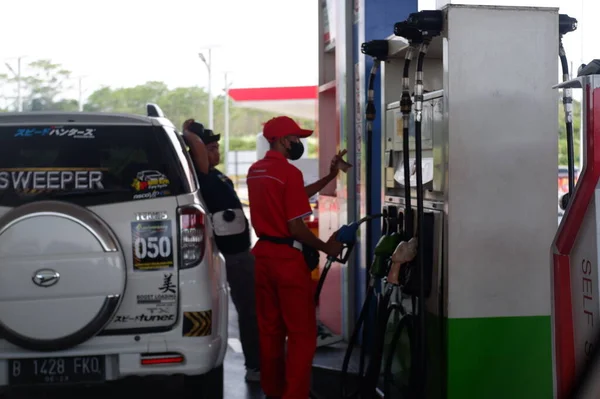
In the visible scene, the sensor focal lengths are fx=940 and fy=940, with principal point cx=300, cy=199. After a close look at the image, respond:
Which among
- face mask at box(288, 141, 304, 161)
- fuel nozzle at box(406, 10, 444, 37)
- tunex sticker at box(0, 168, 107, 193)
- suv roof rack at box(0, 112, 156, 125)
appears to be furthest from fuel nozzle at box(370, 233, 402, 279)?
tunex sticker at box(0, 168, 107, 193)

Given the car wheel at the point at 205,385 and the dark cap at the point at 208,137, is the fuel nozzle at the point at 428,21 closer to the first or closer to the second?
the car wheel at the point at 205,385

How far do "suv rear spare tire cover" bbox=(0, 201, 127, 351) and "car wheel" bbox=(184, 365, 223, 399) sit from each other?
0.68m

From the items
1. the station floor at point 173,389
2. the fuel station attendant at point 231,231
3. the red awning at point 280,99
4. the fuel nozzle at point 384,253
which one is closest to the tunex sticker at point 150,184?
the fuel nozzle at point 384,253

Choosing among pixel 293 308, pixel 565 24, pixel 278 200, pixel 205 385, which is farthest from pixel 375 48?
pixel 205 385

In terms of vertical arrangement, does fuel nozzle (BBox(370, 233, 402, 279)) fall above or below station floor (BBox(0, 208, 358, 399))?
above

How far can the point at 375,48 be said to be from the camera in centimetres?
558

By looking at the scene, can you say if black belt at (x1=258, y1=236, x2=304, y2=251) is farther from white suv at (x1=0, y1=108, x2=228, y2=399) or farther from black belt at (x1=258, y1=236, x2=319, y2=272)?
white suv at (x1=0, y1=108, x2=228, y2=399)

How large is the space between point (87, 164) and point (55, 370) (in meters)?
1.08

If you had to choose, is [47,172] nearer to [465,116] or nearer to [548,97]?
[465,116]

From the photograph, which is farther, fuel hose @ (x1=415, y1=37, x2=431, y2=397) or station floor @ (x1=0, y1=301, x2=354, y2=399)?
station floor @ (x1=0, y1=301, x2=354, y2=399)

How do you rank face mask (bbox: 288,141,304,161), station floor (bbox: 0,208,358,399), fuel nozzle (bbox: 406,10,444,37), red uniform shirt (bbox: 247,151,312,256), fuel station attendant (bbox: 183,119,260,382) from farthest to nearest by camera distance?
1. fuel station attendant (bbox: 183,119,260,382)
2. station floor (bbox: 0,208,358,399)
3. face mask (bbox: 288,141,304,161)
4. red uniform shirt (bbox: 247,151,312,256)
5. fuel nozzle (bbox: 406,10,444,37)

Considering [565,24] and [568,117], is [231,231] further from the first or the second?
[565,24]

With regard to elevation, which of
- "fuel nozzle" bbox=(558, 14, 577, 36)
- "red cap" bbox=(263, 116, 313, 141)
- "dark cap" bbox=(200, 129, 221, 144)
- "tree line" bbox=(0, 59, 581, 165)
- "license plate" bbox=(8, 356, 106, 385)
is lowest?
"license plate" bbox=(8, 356, 106, 385)

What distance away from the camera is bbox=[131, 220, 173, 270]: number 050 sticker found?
15.7 feet
